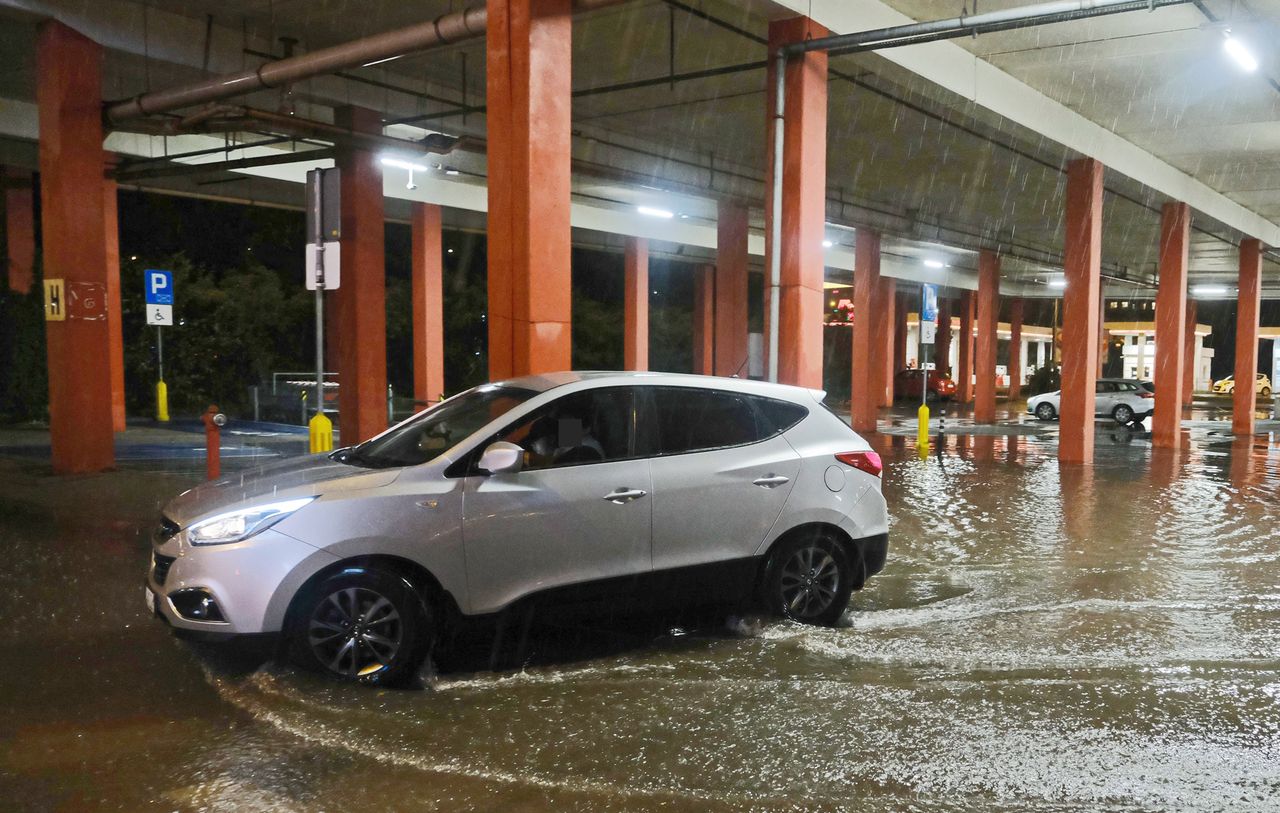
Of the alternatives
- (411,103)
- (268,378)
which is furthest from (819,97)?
(268,378)

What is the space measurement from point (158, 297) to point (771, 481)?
1822cm

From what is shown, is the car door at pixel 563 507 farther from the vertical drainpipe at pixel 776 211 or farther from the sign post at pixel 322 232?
the vertical drainpipe at pixel 776 211

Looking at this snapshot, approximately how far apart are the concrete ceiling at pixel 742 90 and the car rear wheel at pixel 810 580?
21.6 ft

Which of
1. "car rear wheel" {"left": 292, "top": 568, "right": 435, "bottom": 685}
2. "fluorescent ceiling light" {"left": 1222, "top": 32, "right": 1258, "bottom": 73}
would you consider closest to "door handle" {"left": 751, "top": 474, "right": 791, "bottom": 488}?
"car rear wheel" {"left": 292, "top": 568, "right": 435, "bottom": 685}

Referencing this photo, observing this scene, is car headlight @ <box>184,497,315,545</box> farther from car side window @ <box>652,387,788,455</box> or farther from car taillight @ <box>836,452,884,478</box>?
car taillight @ <box>836,452,884,478</box>

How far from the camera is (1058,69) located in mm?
14680

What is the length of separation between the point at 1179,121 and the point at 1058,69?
4.12 meters

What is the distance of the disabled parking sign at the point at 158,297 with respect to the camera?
20859 millimetres

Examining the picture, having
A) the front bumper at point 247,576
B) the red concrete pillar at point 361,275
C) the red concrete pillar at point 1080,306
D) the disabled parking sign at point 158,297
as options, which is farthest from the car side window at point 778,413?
the disabled parking sign at point 158,297

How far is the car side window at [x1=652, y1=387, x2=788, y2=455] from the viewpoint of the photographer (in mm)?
6270

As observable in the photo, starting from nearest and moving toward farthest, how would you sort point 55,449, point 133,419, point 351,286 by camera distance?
point 55,449 → point 351,286 → point 133,419

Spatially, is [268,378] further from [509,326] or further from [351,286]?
[509,326]

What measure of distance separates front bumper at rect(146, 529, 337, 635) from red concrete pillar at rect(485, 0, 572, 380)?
430 centimetres

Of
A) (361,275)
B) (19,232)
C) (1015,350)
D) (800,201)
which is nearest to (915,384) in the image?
(1015,350)
